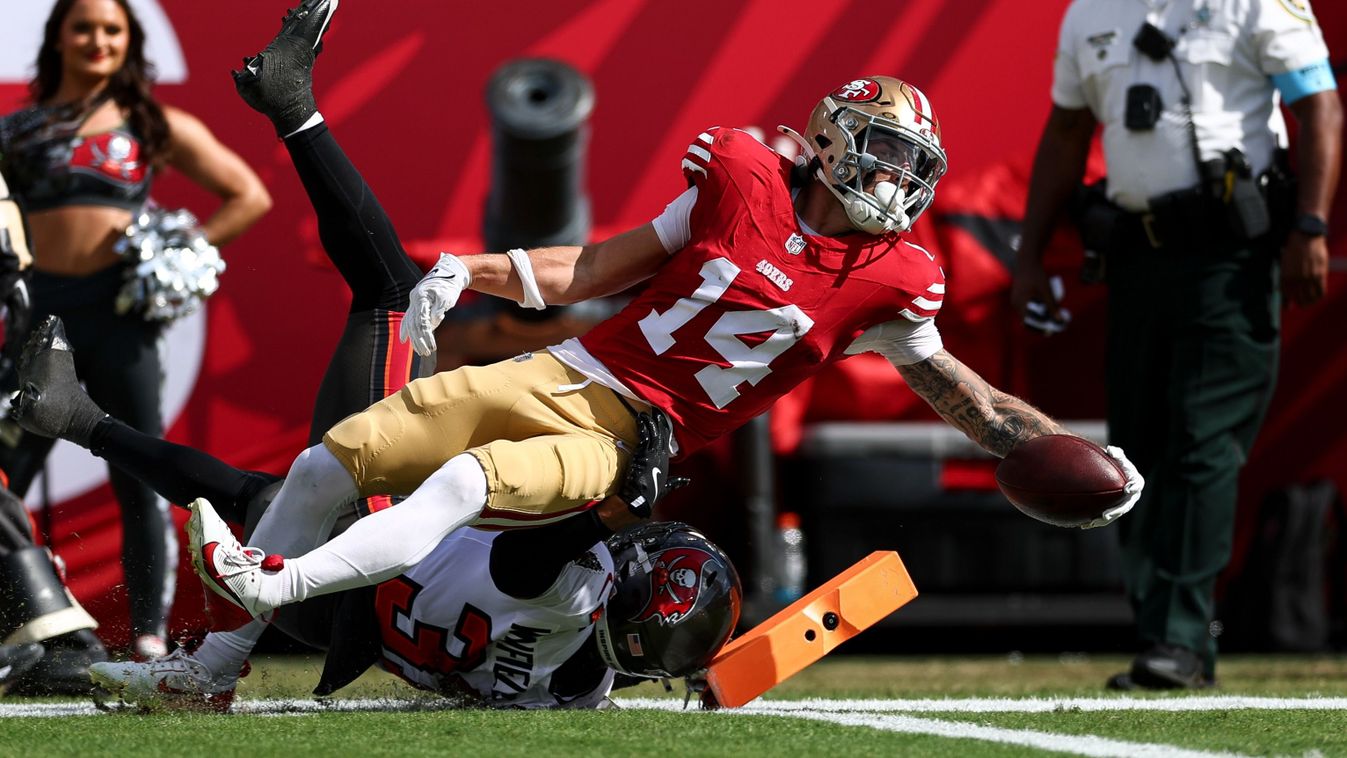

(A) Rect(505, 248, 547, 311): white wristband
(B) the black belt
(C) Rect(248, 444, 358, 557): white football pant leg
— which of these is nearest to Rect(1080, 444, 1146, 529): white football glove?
(A) Rect(505, 248, 547, 311): white wristband

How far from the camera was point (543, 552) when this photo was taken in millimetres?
3342

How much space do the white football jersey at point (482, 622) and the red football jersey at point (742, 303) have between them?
35cm

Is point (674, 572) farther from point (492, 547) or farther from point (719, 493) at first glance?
point (719, 493)

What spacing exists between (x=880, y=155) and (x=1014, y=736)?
1.12m

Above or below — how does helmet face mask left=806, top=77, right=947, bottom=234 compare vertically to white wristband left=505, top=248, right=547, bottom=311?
above

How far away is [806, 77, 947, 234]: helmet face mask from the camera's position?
3436 millimetres

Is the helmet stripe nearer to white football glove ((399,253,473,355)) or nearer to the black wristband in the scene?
white football glove ((399,253,473,355))

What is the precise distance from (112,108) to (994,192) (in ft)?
9.24

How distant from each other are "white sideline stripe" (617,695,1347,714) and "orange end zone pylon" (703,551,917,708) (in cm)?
10

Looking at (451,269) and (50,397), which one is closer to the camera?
(451,269)

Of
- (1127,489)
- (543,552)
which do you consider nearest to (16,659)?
(543,552)

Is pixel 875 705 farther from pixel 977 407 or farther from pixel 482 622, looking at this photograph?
pixel 482 622

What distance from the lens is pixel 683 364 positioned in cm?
341

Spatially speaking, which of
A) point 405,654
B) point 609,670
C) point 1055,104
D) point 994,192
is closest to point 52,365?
point 405,654
